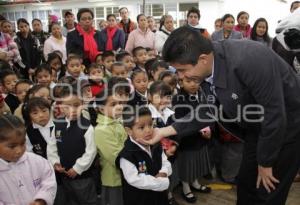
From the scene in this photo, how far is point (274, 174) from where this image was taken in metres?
2.04

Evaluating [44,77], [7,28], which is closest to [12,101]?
[44,77]

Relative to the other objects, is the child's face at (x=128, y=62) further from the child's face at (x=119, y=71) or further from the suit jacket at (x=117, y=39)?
the suit jacket at (x=117, y=39)

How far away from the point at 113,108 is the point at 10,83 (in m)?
1.72

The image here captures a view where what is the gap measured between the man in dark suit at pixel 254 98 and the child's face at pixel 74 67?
269 centimetres

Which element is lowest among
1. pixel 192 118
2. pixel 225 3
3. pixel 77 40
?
pixel 192 118

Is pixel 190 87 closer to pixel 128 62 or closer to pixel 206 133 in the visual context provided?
pixel 206 133

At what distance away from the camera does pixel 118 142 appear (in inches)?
107

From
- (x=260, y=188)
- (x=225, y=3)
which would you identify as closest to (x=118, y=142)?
(x=260, y=188)

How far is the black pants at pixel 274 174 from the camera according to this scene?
203 centimetres

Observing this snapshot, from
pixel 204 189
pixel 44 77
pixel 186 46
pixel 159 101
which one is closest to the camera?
pixel 186 46

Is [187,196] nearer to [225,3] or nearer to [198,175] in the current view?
[198,175]

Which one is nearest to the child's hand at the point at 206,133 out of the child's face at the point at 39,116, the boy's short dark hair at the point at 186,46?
the child's face at the point at 39,116

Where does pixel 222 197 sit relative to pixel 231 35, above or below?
below

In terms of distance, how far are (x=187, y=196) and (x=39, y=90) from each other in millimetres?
1839
